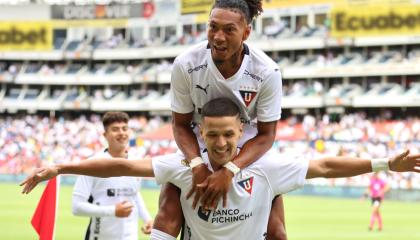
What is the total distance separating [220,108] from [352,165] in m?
1.10

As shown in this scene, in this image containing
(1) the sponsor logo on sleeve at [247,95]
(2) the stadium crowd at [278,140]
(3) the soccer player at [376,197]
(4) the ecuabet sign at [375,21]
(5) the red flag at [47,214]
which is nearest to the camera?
(1) the sponsor logo on sleeve at [247,95]

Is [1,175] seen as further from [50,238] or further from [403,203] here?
[50,238]

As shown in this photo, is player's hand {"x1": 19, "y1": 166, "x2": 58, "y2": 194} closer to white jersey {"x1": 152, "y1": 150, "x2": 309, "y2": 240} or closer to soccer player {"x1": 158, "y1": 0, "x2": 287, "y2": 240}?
white jersey {"x1": 152, "y1": 150, "x2": 309, "y2": 240}

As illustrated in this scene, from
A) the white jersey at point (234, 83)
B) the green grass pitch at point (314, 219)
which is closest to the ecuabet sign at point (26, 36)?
the green grass pitch at point (314, 219)

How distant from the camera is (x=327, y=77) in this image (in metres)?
60.4

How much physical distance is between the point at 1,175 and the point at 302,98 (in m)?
20.3

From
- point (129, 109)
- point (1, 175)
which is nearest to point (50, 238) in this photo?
point (1, 175)

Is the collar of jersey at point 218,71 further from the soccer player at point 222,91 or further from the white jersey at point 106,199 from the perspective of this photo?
the white jersey at point 106,199

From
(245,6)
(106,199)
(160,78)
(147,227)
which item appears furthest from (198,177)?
(160,78)

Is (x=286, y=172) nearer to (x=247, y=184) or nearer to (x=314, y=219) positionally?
(x=247, y=184)

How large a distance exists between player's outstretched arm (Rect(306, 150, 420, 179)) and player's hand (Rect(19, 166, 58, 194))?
74.7 inches

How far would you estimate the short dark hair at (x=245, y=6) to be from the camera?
6469 mm

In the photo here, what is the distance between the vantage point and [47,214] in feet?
30.1

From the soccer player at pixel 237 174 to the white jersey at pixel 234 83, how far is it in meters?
0.23
